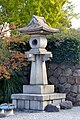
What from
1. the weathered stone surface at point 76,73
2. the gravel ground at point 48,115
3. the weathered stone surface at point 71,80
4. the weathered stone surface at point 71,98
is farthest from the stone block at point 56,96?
the weathered stone surface at point 76,73

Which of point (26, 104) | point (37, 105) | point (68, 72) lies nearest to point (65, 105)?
point (37, 105)

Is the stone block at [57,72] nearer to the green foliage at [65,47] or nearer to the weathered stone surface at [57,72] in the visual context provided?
the weathered stone surface at [57,72]

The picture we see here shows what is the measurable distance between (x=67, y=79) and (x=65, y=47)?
3.23 feet

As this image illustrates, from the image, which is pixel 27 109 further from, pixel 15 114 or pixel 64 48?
pixel 64 48

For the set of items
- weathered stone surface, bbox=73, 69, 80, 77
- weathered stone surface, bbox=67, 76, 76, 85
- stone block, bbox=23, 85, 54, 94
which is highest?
weathered stone surface, bbox=73, 69, 80, 77


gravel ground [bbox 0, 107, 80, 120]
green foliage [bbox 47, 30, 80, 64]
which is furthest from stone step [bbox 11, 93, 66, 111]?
green foliage [bbox 47, 30, 80, 64]

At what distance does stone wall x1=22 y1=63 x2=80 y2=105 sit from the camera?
11.2 metres

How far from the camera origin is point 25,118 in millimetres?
8445

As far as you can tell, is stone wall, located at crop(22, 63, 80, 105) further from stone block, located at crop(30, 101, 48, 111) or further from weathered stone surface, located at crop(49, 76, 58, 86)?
stone block, located at crop(30, 101, 48, 111)

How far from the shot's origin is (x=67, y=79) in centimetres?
1131

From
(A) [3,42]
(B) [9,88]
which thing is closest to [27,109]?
(B) [9,88]

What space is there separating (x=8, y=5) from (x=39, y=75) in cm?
569

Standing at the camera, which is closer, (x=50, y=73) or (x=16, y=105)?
(x=16, y=105)

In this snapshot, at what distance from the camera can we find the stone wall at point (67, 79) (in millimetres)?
11156
